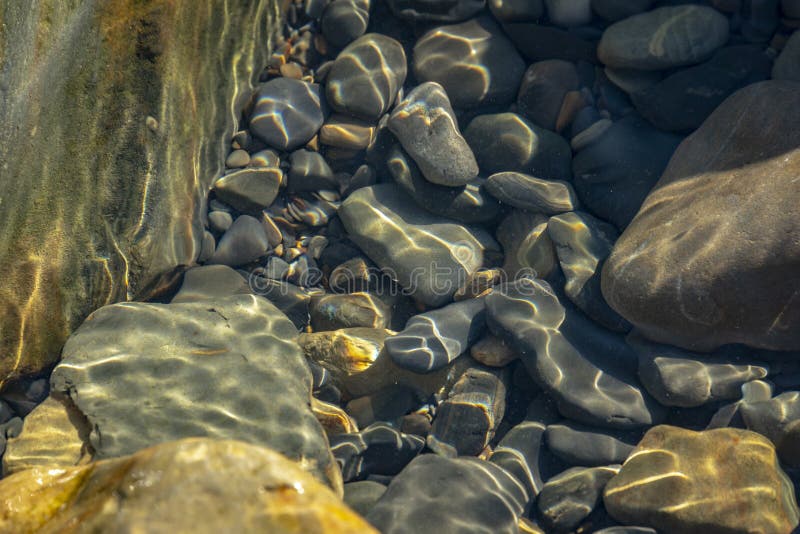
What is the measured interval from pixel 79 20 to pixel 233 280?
202 centimetres

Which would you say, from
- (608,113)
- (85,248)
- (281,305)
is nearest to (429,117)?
(608,113)

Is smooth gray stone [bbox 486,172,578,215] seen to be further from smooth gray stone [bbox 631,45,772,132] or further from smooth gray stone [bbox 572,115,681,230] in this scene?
smooth gray stone [bbox 631,45,772,132]

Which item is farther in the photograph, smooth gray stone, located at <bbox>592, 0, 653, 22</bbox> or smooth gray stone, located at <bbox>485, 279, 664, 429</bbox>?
smooth gray stone, located at <bbox>592, 0, 653, 22</bbox>

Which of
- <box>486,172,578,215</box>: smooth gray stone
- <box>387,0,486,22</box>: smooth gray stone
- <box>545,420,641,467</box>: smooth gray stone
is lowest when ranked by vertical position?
<box>545,420,641,467</box>: smooth gray stone

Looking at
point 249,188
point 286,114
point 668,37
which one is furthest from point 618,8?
point 249,188

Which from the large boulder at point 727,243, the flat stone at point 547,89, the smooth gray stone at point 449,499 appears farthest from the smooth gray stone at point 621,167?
the smooth gray stone at point 449,499

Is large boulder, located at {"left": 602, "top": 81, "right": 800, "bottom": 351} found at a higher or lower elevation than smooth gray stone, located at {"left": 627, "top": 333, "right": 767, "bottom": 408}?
higher

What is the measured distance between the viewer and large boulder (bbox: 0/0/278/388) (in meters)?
3.22

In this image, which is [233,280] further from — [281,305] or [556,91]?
[556,91]

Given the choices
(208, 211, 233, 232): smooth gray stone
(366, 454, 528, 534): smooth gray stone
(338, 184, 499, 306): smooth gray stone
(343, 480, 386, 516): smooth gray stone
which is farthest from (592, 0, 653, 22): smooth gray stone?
(343, 480, 386, 516): smooth gray stone

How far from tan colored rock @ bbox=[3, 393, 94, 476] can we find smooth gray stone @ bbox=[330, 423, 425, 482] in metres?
1.46

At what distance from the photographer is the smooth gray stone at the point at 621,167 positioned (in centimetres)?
476

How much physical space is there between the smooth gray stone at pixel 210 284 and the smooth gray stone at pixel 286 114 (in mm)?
1188

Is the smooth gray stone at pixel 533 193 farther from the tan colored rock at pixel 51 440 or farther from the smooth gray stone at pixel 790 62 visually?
the tan colored rock at pixel 51 440
